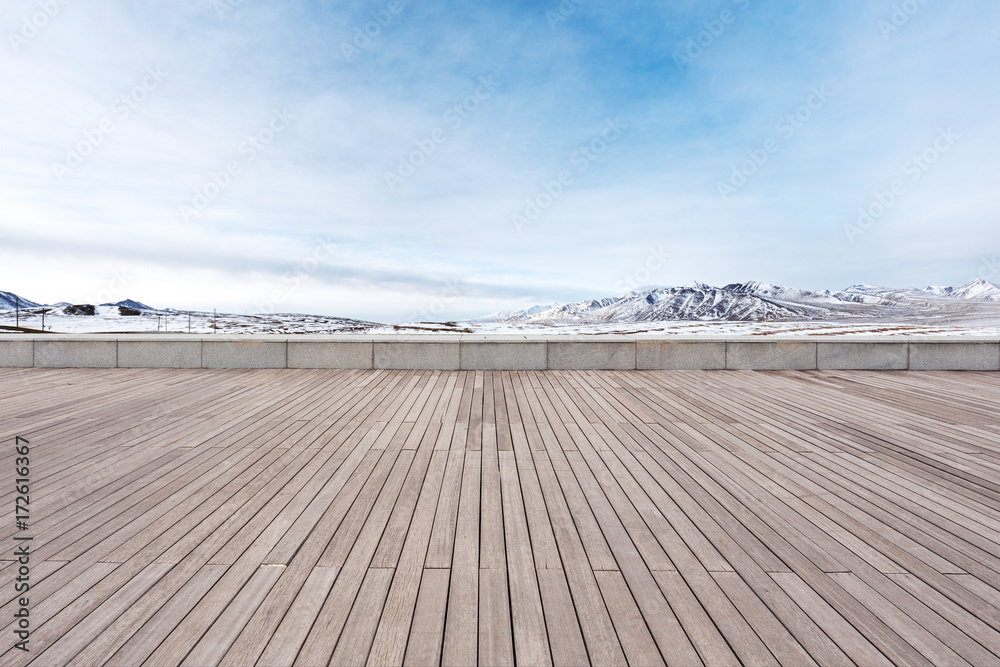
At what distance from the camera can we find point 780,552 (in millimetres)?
1877

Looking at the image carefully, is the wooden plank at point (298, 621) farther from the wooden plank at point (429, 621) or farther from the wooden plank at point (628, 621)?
the wooden plank at point (628, 621)

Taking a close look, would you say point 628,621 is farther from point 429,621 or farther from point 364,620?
point 364,620

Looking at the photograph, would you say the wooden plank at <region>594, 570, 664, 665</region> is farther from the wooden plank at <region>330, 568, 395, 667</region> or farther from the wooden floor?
the wooden plank at <region>330, 568, 395, 667</region>

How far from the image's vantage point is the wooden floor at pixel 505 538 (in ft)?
4.55

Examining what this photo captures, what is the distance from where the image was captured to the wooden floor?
1.39 metres

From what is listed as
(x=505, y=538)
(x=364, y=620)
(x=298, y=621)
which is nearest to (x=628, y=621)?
(x=505, y=538)

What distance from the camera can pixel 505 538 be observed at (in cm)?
198

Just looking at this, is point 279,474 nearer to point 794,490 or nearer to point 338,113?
point 794,490

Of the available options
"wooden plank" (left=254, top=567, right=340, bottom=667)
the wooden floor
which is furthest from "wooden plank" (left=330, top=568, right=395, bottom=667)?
"wooden plank" (left=254, top=567, right=340, bottom=667)

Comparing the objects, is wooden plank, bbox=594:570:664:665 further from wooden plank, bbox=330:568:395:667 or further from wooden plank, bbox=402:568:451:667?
wooden plank, bbox=330:568:395:667

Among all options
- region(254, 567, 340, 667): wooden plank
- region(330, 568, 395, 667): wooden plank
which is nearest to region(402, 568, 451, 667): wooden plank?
region(330, 568, 395, 667): wooden plank

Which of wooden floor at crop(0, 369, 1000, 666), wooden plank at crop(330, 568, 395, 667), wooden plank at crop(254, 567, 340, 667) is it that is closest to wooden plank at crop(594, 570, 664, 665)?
wooden floor at crop(0, 369, 1000, 666)

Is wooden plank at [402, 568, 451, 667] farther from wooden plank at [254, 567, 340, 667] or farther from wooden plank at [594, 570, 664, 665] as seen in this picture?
wooden plank at [594, 570, 664, 665]

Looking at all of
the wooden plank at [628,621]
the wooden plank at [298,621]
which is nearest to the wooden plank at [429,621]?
the wooden plank at [298,621]
